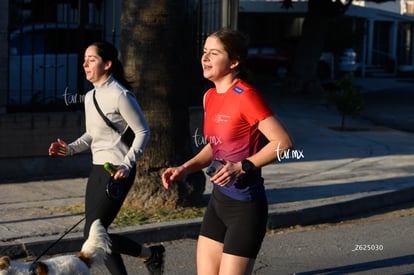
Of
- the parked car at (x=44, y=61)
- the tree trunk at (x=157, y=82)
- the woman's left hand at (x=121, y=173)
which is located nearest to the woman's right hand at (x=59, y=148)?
the woman's left hand at (x=121, y=173)

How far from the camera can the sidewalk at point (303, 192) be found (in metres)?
8.15

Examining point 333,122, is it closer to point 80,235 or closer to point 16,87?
point 16,87

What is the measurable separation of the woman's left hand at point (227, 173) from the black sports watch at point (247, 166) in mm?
26

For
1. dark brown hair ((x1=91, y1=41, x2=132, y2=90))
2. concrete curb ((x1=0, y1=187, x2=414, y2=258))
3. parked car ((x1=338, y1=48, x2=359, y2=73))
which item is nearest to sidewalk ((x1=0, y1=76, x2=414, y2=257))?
concrete curb ((x1=0, y1=187, x2=414, y2=258))

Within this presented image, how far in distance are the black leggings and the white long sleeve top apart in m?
0.12

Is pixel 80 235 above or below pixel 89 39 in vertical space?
below

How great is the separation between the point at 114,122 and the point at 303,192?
5.14 meters

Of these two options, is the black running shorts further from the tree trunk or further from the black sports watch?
the tree trunk

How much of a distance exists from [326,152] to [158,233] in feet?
20.9

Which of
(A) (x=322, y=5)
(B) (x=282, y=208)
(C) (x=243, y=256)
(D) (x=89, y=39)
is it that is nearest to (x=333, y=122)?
(A) (x=322, y=5)

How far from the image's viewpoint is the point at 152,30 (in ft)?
29.2

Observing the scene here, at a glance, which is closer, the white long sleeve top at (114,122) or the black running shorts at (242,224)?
the black running shorts at (242,224)

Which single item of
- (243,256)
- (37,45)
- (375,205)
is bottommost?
(375,205)

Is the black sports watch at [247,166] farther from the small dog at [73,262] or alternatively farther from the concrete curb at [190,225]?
the concrete curb at [190,225]
